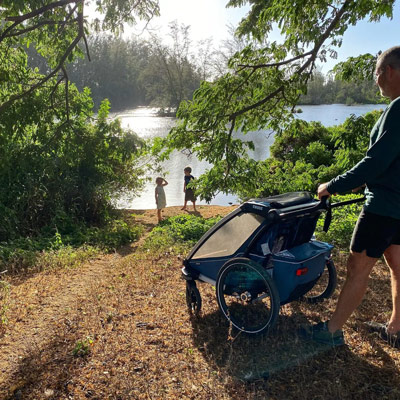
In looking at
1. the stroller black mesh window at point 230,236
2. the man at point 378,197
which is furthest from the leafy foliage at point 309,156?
the man at point 378,197

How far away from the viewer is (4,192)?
804 centimetres

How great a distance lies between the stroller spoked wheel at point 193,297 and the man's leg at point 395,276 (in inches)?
61.0

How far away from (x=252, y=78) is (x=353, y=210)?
10.1 ft

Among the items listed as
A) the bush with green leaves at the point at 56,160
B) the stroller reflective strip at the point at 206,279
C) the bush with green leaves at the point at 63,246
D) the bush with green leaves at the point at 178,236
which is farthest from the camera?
the bush with green leaves at the point at 56,160

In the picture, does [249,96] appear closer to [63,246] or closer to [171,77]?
[63,246]

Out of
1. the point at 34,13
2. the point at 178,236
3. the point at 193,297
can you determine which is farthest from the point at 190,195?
the point at 193,297

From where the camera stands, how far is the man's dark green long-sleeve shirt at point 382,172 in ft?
7.16

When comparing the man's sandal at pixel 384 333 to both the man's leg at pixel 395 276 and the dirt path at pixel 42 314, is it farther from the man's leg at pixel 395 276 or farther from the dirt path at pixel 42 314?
the dirt path at pixel 42 314

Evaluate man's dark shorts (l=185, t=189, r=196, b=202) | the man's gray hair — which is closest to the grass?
the man's gray hair

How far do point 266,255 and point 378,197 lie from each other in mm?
880

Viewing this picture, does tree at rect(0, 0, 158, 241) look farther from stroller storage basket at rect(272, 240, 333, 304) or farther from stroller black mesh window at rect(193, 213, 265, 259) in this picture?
stroller storage basket at rect(272, 240, 333, 304)

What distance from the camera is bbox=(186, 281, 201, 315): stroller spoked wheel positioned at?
3195mm

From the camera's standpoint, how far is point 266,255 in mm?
2701

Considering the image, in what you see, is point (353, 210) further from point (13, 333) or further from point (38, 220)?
point (38, 220)
